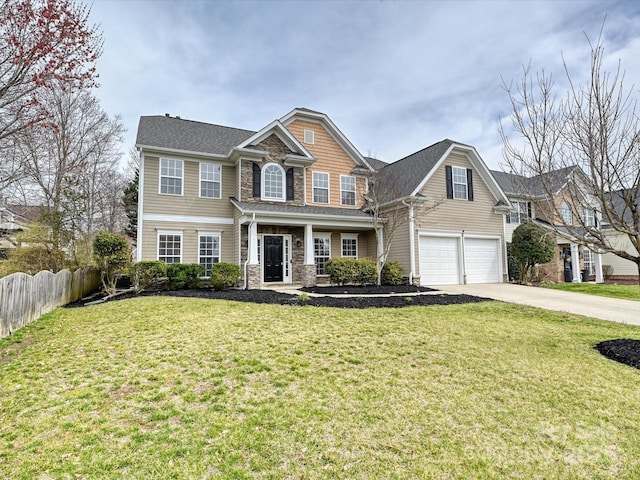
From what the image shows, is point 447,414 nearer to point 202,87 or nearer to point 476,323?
point 476,323

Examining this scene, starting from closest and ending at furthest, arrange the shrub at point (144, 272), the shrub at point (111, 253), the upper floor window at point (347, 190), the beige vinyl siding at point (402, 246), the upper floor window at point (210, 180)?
1. the shrub at point (111, 253)
2. the shrub at point (144, 272)
3. the upper floor window at point (210, 180)
4. the beige vinyl siding at point (402, 246)
5. the upper floor window at point (347, 190)

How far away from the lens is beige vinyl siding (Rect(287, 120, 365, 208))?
16797 millimetres

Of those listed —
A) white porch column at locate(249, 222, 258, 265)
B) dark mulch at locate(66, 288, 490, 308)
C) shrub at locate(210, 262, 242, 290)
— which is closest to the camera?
dark mulch at locate(66, 288, 490, 308)

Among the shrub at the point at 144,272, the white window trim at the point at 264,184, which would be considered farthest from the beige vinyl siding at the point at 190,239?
the white window trim at the point at 264,184

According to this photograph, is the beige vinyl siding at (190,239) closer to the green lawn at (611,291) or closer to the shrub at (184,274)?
the shrub at (184,274)

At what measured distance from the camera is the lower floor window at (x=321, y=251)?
16578mm

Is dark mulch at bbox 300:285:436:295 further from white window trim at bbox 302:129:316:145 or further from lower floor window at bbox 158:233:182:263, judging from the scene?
white window trim at bbox 302:129:316:145

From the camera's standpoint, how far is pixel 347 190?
1761 centimetres

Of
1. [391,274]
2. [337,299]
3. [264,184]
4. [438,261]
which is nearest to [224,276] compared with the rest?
[337,299]

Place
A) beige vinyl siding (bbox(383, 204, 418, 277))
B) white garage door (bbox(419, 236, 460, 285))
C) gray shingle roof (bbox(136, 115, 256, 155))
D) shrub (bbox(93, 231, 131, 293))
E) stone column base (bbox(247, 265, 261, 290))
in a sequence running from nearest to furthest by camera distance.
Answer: shrub (bbox(93, 231, 131, 293)) → stone column base (bbox(247, 265, 261, 290)) → gray shingle roof (bbox(136, 115, 256, 155)) → beige vinyl siding (bbox(383, 204, 418, 277)) → white garage door (bbox(419, 236, 460, 285))

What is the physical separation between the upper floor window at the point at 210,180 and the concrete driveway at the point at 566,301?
10520 millimetres

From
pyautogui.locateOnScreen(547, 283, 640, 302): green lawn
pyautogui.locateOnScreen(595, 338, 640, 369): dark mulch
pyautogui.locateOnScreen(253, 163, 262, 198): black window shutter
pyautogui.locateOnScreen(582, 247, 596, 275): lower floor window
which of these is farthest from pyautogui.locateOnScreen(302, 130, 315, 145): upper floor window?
pyautogui.locateOnScreen(582, 247, 596, 275): lower floor window

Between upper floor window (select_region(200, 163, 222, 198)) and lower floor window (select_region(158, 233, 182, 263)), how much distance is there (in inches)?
84.8

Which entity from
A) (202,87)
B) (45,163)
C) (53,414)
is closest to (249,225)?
(202,87)
